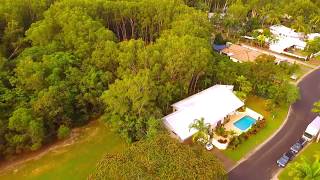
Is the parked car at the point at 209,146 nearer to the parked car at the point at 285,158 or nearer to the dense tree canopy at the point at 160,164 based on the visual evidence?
the parked car at the point at 285,158

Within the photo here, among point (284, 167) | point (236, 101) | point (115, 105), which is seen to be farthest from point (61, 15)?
point (284, 167)

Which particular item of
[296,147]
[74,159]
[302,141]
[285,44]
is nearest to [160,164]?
[74,159]

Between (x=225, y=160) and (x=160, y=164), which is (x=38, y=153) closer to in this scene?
(x=160, y=164)

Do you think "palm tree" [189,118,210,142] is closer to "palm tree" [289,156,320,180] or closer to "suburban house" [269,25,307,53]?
"palm tree" [289,156,320,180]

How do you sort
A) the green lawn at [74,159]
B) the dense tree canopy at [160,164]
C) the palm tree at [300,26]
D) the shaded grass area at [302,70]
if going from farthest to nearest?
the palm tree at [300,26] → the shaded grass area at [302,70] → the green lawn at [74,159] → the dense tree canopy at [160,164]

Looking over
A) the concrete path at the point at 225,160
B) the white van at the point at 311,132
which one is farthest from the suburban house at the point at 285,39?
the concrete path at the point at 225,160

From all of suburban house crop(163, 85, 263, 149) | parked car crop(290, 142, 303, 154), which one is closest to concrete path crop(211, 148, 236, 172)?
suburban house crop(163, 85, 263, 149)
